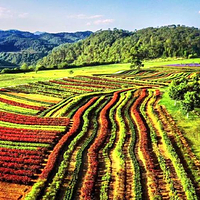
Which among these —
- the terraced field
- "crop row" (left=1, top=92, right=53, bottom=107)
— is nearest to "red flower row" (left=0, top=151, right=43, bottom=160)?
the terraced field

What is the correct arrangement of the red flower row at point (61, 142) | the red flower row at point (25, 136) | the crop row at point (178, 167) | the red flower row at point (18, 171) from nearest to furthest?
1. the crop row at point (178, 167)
2. the red flower row at point (18, 171)
3. the red flower row at point (61, 142)
4. the red flower row at point (25, 136)

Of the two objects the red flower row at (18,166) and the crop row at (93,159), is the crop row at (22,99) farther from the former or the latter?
the red flower row at (18,166)

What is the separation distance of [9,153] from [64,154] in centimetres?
562

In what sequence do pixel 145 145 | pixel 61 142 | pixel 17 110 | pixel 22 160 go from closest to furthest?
pixel 22 160, pixel 145 145, pixel 61 142, pixel 17 110

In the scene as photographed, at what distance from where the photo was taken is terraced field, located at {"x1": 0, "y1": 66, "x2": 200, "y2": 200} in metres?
20.5

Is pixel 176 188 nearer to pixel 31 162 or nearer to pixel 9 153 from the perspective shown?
pixel 31 162

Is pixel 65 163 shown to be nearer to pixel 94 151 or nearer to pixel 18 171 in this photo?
pixel 94 151

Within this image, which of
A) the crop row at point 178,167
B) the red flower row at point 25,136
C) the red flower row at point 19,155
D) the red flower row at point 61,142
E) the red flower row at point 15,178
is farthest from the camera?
the red flower row at point 25,136

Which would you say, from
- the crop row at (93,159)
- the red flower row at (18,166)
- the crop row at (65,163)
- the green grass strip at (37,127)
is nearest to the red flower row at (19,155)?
the red flower row at (18,166)

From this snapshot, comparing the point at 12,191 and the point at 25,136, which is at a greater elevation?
the point at 25,136

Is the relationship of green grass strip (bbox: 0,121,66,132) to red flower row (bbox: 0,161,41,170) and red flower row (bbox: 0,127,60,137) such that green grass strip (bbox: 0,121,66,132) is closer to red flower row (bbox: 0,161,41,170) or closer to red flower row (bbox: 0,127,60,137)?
red flower row (bbox: 0,127,60,137)

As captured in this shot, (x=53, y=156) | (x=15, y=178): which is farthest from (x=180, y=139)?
(x=15, y=178)

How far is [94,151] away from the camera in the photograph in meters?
26.5

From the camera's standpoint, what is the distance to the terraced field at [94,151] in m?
20.5
